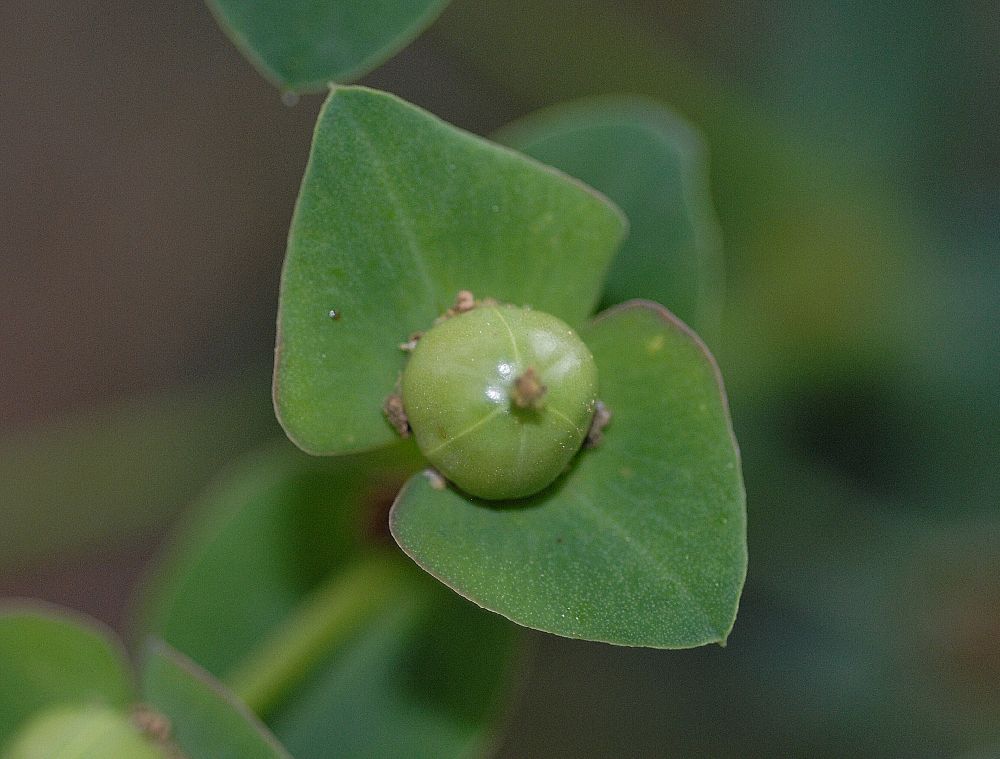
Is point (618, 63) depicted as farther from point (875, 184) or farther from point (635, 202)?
point (635, 202)

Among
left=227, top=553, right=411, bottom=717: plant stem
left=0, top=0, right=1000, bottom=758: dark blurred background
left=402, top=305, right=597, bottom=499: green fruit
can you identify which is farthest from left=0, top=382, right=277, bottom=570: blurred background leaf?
left=402, top=305, right=597, bottom=499: green fruit

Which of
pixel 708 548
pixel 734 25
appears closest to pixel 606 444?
pixel 708 548

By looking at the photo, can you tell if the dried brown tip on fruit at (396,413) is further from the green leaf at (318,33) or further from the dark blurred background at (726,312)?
the dark blurred background at (726,312)

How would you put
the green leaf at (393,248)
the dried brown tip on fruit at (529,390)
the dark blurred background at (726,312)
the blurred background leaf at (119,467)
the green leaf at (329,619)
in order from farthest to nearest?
1. the blurred background leaf at (119,467)
2. the dark blurred background at (726,312)
3. the green leaf at (329,619)
4. the green leaf at (393,248)
5. the dried brown tip on fruit at (529,390)

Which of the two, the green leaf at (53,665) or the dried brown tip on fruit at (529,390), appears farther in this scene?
the green leaf at (53,665)

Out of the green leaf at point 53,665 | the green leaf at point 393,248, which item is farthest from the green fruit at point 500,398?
the green leaf at point 53,665

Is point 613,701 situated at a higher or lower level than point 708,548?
lower
